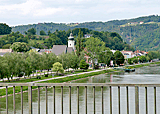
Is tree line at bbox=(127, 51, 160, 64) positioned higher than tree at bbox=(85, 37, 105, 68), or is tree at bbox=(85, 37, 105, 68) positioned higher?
tree at bbox=(85, 37, 105, 68)

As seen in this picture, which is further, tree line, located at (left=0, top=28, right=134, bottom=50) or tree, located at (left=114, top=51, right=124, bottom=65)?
tree line, located at (left=0, top=28, right=134, bottom=50)

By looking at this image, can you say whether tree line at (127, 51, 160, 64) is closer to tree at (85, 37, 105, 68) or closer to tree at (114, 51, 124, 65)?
tree at (114, 51, 124, 65)

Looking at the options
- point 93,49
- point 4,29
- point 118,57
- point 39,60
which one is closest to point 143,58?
point 118,57

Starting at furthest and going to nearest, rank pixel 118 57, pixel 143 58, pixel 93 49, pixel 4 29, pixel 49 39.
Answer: pixel 4 29 < pixel 49 39 < pixel 143 58 < pixel 118 57 < pixel 93 49

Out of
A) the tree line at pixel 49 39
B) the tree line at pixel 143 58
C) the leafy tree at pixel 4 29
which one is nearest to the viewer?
the tree line at pixel 143 58

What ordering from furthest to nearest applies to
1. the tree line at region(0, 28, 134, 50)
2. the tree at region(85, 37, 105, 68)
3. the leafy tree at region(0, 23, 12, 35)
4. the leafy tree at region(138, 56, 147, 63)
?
the leafy tree at region(0, 23, 12, 35), the leafy tree at region(138, 56, 147, 63), the tree line at region(0, 28, 134, 50), the tree at region(85, 37, 105, 68)

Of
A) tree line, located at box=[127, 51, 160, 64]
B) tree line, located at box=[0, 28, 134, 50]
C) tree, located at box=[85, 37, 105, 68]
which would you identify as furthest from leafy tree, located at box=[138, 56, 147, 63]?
tree, located at box=[85, 37, 105, 68]

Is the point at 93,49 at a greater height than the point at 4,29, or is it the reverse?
the point at 4,29

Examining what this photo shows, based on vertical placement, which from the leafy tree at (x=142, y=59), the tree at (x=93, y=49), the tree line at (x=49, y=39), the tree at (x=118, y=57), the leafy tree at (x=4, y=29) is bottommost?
the leafy tree at (x=142, y=59)

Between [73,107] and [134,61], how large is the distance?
87.1 meters

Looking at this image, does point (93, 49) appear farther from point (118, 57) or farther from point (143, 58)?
point (143, 58)

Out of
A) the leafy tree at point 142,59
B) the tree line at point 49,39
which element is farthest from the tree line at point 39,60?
the tree line at point 49,39

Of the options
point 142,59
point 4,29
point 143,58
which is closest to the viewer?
point 142,59

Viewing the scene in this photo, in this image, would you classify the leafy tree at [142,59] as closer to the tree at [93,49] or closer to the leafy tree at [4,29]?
the tree at [93,49]
